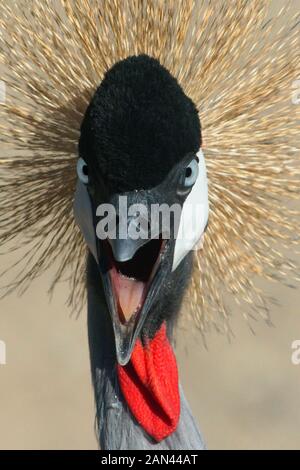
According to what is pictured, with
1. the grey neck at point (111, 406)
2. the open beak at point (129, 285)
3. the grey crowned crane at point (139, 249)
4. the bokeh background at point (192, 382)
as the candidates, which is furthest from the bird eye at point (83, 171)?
the bokeh background at point (192, 382)

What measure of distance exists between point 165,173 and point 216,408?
7.79 ft

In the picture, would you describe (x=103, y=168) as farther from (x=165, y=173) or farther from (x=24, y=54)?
(x=24, y=54)

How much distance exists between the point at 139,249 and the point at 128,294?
3.9 inches

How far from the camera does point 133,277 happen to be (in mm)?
1929

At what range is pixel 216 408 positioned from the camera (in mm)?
4117

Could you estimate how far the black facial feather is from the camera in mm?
1790

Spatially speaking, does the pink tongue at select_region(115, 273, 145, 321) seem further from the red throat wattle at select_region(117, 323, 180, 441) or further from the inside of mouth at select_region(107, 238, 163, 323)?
the red throat wattle at select_region(117, 323, 180, 441)

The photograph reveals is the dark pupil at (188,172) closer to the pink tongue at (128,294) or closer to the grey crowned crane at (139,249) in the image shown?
the grey crowned crane at (139,249)

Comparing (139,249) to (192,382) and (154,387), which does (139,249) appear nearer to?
(154,387)

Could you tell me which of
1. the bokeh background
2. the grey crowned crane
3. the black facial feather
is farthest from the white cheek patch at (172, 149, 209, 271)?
the bokeh background

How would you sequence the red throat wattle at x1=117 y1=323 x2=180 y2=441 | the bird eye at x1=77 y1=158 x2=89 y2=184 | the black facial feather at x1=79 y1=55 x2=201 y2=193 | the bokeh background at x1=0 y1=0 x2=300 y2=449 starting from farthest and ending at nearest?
the bokeh background at x1=0 y1=0 x2=300 y2=449 < the red throat wattle at x1=117 y1=323 x2=180 y2=441 < the bird eye at x1=77 y1=158 x2=89 y2=184 < the black facial feather at x1=79 y1=55 x2=201 y2=193

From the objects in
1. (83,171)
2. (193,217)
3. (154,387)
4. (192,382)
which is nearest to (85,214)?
(83,171)

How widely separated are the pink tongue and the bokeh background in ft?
6.55

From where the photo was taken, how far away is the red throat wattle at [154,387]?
81.4 inches
